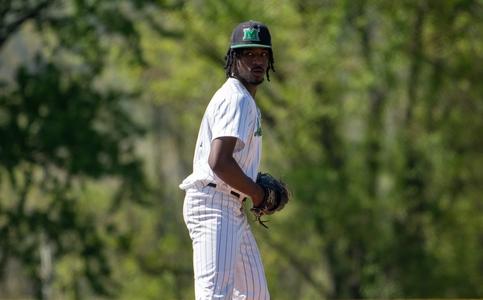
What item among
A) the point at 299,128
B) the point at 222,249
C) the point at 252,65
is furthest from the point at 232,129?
the point at 299,128

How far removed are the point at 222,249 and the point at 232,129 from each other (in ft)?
1.84

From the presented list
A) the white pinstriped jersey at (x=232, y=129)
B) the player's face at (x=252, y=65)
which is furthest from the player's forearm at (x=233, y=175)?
the player's face at (x=252, y=65)

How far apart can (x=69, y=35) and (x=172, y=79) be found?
17.0 ft

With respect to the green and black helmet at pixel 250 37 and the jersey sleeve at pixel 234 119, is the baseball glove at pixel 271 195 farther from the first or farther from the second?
the green and black helmet at pixel 250 37

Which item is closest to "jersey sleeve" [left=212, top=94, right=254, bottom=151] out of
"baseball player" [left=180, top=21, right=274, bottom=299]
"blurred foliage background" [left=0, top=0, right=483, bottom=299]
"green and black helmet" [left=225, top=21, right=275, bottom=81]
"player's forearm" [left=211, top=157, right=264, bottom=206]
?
"baseball player" [left=180, top=21, right=274, bottom=299]

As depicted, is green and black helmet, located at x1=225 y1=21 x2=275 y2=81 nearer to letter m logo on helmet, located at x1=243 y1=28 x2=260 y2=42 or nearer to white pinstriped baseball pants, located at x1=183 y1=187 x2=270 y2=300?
letter m logo on helmet, located at x1=243 y1=28 x2=260 y2=42

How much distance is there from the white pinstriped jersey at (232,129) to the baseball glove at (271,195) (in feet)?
0.32

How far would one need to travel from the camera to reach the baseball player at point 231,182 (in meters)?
5.35

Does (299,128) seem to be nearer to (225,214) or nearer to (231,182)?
(225,214)

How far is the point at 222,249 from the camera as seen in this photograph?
5391mm

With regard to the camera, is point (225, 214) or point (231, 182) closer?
point (231, 182)

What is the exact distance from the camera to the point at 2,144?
19.9m

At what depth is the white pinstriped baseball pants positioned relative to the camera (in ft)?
17.7

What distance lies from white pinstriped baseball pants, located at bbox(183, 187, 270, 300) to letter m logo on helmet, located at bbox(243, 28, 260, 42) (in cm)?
73
